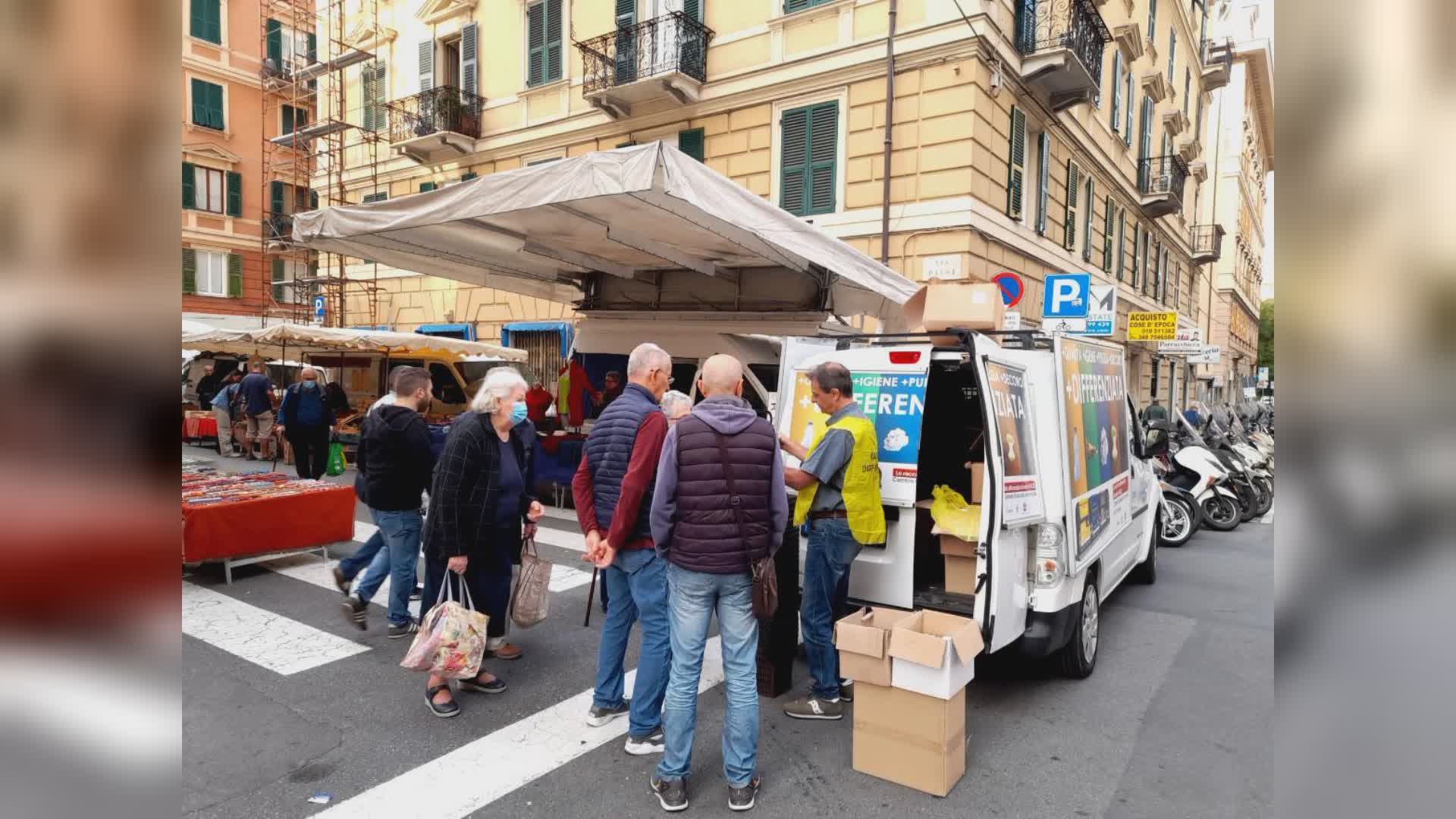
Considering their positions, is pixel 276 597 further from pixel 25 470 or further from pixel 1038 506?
pixel 25 470

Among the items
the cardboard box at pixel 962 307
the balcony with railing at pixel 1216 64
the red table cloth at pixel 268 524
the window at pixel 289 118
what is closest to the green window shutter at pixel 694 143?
the red table cloth at pixel 268 524

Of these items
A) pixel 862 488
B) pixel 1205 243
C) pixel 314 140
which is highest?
pixel 314 140

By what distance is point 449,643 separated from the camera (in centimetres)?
411

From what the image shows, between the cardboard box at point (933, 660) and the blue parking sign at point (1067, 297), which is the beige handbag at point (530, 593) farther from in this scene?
the blue parking sign at point (1067, 297)

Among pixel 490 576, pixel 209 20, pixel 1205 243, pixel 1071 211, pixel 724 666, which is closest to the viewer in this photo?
pixel 724 666

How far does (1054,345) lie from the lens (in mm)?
4719

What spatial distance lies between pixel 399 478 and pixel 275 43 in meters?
29.0

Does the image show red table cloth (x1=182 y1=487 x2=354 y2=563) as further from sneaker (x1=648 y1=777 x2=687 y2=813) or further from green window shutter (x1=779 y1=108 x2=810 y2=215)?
green window shutter (x1=779 y1=108 x2=810 y2=215)

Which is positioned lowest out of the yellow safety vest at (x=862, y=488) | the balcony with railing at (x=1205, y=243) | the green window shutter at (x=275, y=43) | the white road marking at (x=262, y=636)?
the white road marking at (x=262, y=636)

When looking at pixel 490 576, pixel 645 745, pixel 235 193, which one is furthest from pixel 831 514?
pixel 235 193

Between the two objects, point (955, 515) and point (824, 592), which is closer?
point (824, 592)

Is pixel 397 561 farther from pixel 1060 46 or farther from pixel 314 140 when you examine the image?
pixel 314 140

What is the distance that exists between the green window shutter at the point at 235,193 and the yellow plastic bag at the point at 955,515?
2988 cm

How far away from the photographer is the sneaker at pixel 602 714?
4199mm
